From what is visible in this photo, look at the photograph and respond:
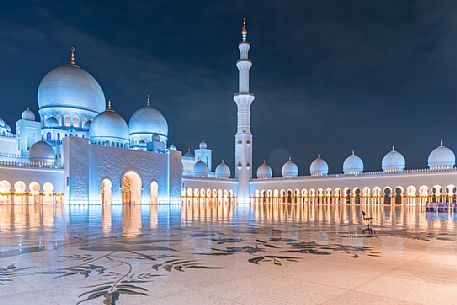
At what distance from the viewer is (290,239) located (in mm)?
5301

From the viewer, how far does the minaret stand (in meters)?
36.4

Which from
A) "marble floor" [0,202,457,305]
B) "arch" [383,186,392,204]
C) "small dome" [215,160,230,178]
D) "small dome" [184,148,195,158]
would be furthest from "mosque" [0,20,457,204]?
"marble floor" [0,202,457,305]

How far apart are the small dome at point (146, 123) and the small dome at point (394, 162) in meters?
22.3

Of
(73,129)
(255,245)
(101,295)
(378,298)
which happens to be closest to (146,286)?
(101,295)

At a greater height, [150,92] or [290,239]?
[150,92]

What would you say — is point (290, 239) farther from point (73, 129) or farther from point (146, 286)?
point (73, 129)

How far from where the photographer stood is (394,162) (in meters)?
33.6

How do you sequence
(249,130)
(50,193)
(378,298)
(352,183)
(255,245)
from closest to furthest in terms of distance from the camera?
(378,298), (255,245), (50,193), (352,183), (249,130)

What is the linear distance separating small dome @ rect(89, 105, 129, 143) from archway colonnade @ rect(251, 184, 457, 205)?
56.7 feet

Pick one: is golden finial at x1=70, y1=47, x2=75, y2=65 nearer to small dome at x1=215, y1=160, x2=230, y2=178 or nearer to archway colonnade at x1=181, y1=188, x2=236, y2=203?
archway colonnade at x1=181, y1=188, x2=236, y2=203

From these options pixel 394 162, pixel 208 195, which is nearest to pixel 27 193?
pixel 208 195

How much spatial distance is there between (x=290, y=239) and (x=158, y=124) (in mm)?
31722

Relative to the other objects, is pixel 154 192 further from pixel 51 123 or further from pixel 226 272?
pixel 226 272

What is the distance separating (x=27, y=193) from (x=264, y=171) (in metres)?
25.4
